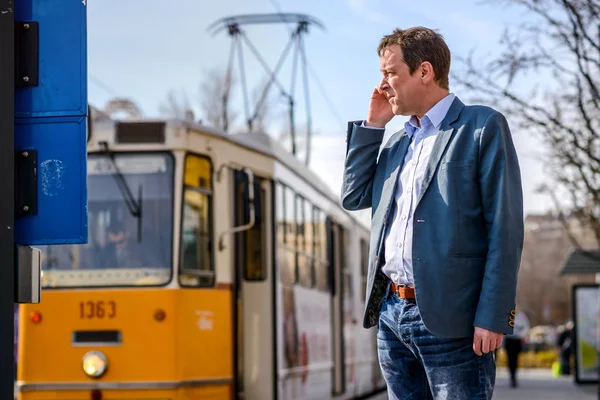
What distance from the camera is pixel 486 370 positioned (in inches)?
142

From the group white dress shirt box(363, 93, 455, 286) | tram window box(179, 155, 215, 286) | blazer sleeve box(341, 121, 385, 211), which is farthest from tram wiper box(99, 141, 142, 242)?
white dress shirt box(363, 93, 455, 286)

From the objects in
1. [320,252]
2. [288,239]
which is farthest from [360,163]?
[320,252]

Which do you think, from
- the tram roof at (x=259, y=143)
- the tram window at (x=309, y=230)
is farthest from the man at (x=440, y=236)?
the tram window at (x=309, y=230)

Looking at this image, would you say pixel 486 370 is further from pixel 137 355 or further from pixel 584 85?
pixel 584 85

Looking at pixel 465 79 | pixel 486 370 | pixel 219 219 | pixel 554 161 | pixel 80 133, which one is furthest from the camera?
pixel 554 161

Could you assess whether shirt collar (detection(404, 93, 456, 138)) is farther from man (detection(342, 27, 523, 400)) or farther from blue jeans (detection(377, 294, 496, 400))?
blue jeans (detection(377, 294, 496, 400))

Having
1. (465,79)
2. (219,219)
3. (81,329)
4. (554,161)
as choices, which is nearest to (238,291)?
(219,219)

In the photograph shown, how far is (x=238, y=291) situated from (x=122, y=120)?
178 centimetres

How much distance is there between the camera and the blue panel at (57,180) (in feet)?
13.8

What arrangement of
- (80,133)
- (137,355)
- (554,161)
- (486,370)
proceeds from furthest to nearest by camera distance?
(554,161), (137,355), (80,133), (486,370)

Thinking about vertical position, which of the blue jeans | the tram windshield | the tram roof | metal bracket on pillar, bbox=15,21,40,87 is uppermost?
the tram roof

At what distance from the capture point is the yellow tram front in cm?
905

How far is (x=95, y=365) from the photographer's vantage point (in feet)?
29.7

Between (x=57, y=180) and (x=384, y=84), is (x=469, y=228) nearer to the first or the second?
(x=384, y=84)
